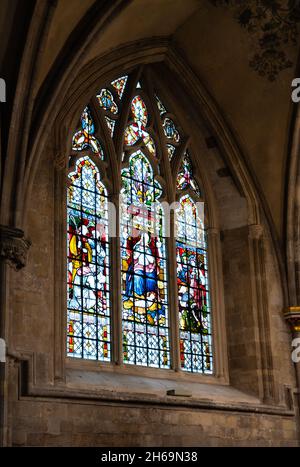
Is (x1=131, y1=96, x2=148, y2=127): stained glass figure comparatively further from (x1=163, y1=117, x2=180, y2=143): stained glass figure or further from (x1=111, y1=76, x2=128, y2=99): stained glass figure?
(x1=163, y1=117, x2=180, y2=143): stained glass figure

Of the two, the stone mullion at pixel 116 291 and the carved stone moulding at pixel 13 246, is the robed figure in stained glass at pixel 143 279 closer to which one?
the stone mullion at pixel 116 291

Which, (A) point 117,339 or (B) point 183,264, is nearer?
(A) point 117,339

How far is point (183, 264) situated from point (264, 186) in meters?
2.06

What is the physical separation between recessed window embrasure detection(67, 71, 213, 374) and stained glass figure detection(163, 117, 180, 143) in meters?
0.02

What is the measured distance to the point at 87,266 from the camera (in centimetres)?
1181

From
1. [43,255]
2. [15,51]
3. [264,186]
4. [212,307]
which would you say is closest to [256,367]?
[212,307]

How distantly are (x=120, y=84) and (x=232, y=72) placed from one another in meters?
1.81

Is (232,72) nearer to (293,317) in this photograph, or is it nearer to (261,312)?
(261,312)

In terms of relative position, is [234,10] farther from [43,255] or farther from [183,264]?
[43,255]

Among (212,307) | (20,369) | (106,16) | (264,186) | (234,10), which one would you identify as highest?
(234,10)

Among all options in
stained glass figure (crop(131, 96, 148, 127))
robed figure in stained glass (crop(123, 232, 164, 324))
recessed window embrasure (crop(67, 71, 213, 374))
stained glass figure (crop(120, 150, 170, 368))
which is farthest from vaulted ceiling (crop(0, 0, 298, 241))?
robed figure in stained glass (crop(123, 232, 164, 324))

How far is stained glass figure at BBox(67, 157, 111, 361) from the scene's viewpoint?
11398 mm

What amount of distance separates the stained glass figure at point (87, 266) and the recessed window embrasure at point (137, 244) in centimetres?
1
